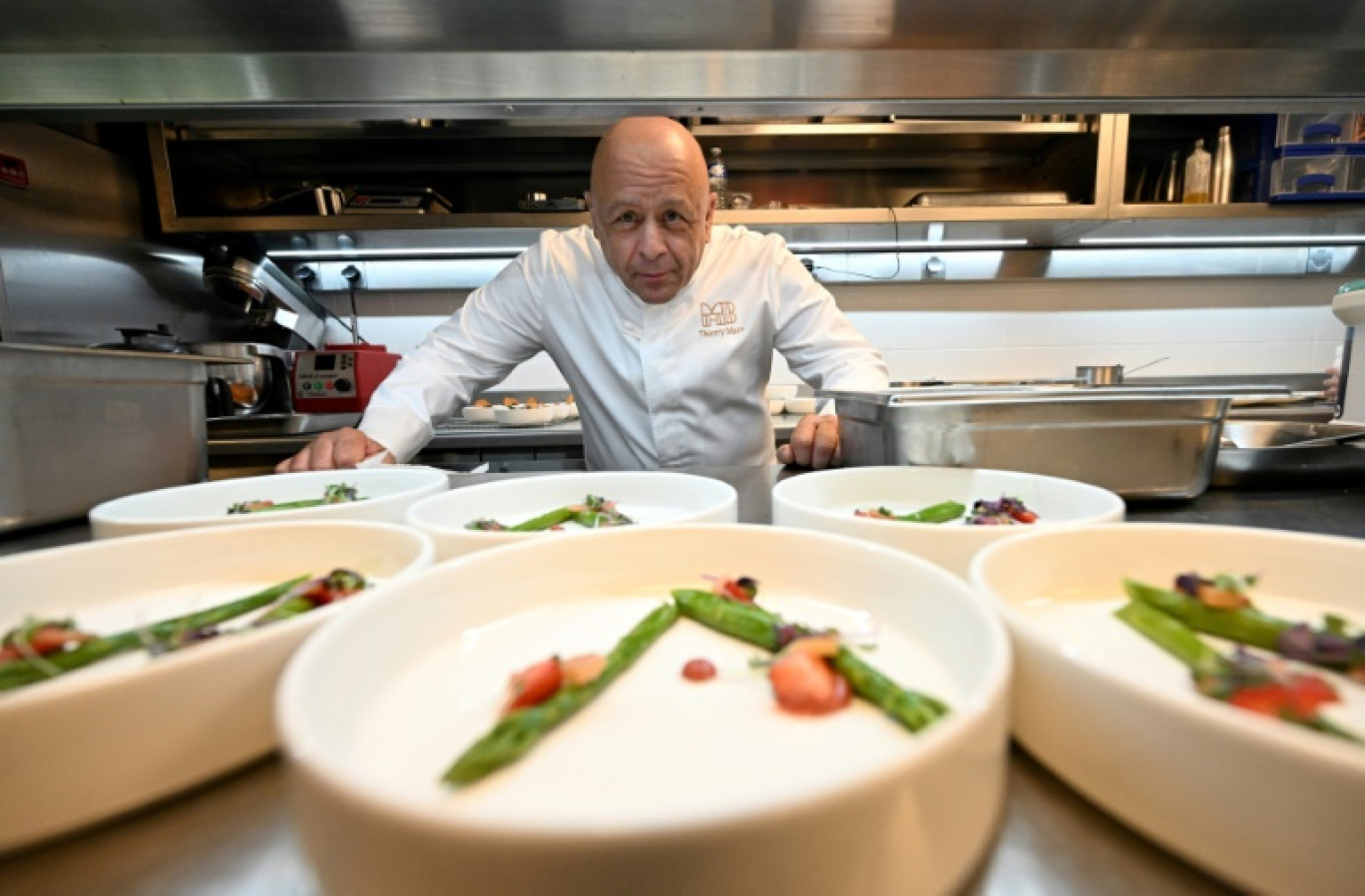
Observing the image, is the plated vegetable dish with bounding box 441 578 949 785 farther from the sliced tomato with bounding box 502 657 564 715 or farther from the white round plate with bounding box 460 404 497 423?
the white round plate with bounding box 460 404 497 423

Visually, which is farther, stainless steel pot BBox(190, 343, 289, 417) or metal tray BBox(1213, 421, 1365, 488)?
stainless steel pot BBox(190, 343, 289, 417)

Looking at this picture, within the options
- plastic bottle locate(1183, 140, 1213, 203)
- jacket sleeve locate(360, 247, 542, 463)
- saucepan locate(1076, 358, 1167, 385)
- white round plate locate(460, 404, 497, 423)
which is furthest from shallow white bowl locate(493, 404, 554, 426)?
plastic bottle locate(1183, 140, 1213, 203)

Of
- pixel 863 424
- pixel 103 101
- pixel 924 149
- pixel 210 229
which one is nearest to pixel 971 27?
pixel 863 424

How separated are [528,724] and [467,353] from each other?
6.63 feet

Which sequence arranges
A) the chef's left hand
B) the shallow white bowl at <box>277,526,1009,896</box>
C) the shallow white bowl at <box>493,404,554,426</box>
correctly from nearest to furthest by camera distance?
the shallow white bowl at <box>277,526,1009,896</box>, the chef's left hand, the shallow white bowl at <box>493,404,554,426</box>

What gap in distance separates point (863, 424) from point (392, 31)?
3.64ft

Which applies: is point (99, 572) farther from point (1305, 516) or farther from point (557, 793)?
point (1305, 516)

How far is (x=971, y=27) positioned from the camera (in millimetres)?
1081

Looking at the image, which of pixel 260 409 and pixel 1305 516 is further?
pixel 260 409

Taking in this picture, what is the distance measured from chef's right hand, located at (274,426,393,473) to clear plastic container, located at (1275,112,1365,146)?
13.0 ft

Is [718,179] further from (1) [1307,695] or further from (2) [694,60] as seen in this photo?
(1) [1307,695]

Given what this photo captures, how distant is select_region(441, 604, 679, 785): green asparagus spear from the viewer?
1.16 ft

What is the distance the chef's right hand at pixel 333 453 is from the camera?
1412 millimetres

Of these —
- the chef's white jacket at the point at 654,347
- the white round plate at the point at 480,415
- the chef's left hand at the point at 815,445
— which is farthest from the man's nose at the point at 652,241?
the white round plate at the point at 480,415
